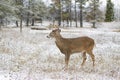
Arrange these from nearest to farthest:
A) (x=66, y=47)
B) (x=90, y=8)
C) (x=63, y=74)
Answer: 1. (x=63, y=74)
2. (x=66, y=47)
3. (x=90, y=8)

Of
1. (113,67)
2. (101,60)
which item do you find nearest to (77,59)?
(101,60)

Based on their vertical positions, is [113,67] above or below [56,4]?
below

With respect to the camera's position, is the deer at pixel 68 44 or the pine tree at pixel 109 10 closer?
the deer at pixel 68 44

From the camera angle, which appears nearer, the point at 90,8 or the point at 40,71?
the point at 40,71

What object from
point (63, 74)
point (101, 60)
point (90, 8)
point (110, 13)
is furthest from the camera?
point (110, 13)

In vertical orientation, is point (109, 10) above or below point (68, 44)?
above

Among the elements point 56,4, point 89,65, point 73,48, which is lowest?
point 89,65

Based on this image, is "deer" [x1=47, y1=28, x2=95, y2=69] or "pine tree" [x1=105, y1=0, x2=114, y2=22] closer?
"deer" [x1=47, y1=28, x2=95, y2=69]

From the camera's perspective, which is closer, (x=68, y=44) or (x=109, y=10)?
(x=68, y=44)

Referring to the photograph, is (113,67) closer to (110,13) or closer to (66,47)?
(66,47)

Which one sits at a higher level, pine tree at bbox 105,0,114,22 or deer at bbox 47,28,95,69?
pine tree at bbox 105,0,114,22

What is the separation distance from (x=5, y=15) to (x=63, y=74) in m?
18.1

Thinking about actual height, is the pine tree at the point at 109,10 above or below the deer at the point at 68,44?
above

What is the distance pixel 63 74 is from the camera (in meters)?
9.93
